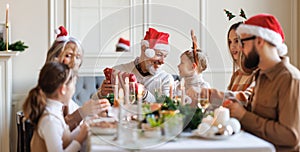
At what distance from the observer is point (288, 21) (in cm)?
471

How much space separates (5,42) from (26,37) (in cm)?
26

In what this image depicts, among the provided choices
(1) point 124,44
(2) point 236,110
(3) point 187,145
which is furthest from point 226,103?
(1) point 124,44

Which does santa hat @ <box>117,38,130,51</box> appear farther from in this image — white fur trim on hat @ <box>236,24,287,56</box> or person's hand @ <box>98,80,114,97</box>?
white fur trim on hat @ <box>236,24,287,56</box>

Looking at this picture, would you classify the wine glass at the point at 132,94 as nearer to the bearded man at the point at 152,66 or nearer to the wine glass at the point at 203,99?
the wine glass at the point at 203,99

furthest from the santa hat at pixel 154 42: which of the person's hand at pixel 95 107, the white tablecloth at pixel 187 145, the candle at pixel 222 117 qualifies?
the white tablecloth at pixel 187 145

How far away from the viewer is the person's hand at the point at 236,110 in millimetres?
2193

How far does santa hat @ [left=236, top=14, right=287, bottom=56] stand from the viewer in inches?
84.0

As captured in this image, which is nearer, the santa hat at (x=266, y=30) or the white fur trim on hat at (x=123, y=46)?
the santa hat at (x=266, y=30)

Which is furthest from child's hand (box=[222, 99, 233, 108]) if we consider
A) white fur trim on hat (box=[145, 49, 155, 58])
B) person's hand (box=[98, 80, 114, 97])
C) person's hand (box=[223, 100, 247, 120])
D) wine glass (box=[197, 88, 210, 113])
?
white fur trim on hat (box=[145, 49, 155, 58])

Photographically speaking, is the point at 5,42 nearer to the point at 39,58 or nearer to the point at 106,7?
the point at 39,58

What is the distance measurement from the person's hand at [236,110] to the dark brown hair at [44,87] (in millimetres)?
766

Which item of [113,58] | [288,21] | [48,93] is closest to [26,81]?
[113,58]

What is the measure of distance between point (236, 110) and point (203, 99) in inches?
10.8

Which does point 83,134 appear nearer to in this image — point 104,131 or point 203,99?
point 104,131
